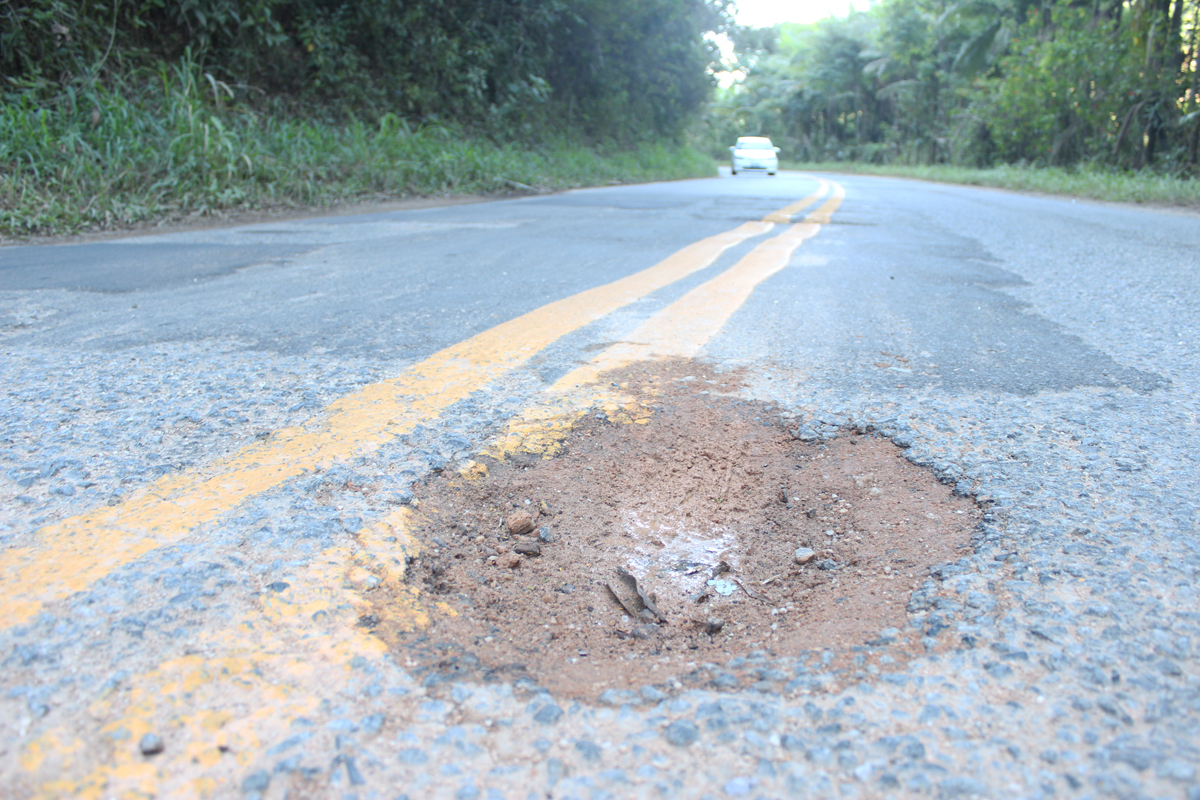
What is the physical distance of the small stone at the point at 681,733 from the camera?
→ 75cm

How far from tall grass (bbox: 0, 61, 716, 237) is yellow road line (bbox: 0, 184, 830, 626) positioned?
4362 millimetres

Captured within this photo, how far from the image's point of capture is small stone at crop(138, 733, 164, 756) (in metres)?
0.70

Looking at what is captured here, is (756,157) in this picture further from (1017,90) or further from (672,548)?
(672,548)

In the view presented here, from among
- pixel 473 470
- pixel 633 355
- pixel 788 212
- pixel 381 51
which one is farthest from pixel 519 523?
pixel 381 51

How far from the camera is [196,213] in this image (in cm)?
569

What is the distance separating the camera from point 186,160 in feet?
19.9

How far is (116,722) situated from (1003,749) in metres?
0.87

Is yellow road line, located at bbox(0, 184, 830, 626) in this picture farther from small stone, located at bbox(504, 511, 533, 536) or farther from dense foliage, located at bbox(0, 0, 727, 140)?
dense foliage, located at bbox(0, 0, 727, 140)

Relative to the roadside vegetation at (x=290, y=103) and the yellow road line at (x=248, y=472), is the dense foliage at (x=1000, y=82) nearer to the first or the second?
the roadside vegetation at (x=290, y=103)

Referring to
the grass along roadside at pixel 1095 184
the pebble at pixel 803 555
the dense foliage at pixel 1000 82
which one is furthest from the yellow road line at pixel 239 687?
the dense foliage at pixel 1000 82

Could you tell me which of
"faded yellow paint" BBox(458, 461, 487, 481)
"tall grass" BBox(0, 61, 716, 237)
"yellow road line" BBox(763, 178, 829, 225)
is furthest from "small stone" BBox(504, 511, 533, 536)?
"tall grass" BBox(0, 61, 716, 237)

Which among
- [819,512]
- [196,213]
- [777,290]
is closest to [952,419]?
[819,512]

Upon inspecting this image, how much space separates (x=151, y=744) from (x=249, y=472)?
630mm

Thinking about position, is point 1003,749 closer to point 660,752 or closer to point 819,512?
point 660,752
